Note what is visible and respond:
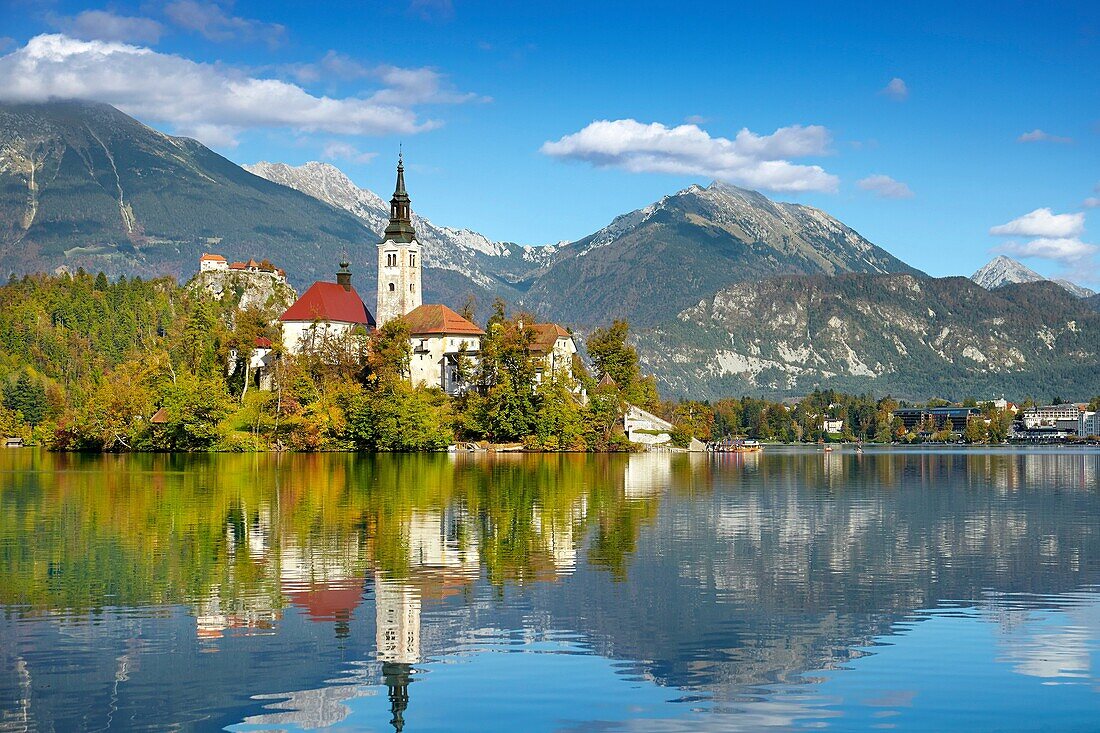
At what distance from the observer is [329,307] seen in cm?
15212

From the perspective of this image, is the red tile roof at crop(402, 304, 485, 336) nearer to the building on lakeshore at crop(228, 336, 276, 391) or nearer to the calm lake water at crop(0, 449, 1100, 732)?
the building on lakeshore at crop(228, 336, 276, 391)

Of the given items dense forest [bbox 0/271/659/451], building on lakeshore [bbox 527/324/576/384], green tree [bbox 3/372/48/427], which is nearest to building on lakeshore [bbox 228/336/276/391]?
dense forest [bbox 0/271/659/451]

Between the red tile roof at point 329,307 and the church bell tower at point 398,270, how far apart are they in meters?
3.37

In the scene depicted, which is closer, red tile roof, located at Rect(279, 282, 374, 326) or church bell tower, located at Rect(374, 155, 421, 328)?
red tile roof, located at Rect(279, 282, 374, 326)

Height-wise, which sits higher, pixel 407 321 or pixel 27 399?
pixel 407 321

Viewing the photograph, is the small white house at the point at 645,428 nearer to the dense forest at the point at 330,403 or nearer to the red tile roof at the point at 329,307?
the dense forest at the point at 330,403

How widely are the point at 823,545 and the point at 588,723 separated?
23805 mm

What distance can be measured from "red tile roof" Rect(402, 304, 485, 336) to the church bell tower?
888cm

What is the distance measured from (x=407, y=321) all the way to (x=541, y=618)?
127m

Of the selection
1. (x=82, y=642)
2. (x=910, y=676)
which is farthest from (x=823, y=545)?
(x=82, y=642)

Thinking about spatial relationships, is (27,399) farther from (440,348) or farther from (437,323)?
(440,348)

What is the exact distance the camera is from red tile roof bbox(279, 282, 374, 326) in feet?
489

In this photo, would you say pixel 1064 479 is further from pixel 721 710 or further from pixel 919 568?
pixel 721 710

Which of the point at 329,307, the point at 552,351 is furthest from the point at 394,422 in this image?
the point at 329,307
